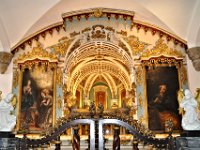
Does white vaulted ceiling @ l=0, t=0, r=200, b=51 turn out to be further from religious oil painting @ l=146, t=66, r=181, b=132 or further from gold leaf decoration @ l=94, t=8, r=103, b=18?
religious oil painting @ l=146, t=66, r=181, b=132

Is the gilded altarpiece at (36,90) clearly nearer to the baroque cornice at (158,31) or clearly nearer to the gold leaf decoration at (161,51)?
the baroque cornice at (158,31)

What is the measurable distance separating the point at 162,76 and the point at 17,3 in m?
7.24

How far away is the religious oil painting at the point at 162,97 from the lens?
38.5 ft

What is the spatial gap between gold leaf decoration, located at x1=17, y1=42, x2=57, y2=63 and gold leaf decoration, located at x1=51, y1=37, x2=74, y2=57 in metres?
0.41

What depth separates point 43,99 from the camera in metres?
12.4

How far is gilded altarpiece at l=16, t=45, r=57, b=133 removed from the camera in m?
12.0

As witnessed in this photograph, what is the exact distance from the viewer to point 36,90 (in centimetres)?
1249

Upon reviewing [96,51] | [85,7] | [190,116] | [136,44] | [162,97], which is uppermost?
[85,7]

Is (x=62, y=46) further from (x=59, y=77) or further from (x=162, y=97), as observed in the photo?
(x=162, y=97)

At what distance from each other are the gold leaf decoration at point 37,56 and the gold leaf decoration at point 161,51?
4.59 metres

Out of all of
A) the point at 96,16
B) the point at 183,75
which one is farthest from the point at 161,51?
the point at 96,16

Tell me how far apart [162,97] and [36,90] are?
599 cm

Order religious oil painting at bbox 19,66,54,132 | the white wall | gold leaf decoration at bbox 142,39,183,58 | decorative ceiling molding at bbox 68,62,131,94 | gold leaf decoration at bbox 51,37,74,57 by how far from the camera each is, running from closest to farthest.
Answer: the white wall → religious oil painting at bbox 19,66,54,132 → gold leaf decoration at bbox 142,39,183,58 → gold leaf decoration at bbox 51,37,74,57 → decorative ceiling molding at bbox 68,62,131,94

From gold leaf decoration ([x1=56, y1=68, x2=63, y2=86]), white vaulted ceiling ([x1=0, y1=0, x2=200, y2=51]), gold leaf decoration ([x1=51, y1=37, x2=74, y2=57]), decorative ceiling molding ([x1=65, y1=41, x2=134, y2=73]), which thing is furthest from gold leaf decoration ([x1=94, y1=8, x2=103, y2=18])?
gold leaf decoration ([x1=56, y1=68, x2=63, y2=86])
